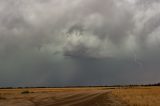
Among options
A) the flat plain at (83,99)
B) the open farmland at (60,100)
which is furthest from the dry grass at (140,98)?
the open farmland at (60,100)

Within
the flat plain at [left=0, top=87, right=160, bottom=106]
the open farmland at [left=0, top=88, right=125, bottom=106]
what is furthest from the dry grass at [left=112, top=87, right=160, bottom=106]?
the open farmland at [left=0, top=88, right=125, bottom=106]

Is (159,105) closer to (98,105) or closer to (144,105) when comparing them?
(144,105)

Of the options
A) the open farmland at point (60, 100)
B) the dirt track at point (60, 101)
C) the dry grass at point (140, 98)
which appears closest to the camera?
the dry grass at point (140, 98)

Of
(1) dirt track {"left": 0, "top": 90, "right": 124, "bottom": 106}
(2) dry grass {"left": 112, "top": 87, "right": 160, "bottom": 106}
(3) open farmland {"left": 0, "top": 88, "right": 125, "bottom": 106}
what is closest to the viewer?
(2) dry grass {"left": 112, "top": 87, "right": 160, "bottom": 106}

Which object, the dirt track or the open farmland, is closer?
the dirt track

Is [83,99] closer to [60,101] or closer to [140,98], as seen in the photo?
[60,101]

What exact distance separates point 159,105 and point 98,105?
20.0 feet

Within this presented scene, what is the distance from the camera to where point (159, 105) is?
3089cm

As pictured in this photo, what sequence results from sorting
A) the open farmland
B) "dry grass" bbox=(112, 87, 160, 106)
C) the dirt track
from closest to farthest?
"dry grass" bbox=(112, 87, 160, 106), the dirt track, the open farmland

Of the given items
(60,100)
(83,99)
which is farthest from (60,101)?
(83,99)

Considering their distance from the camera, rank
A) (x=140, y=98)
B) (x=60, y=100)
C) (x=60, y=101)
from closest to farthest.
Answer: (x=60, y=101), (x=60, y=100), (x=140, y=98)

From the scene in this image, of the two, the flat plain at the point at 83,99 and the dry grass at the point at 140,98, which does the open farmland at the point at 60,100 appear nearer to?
the flat plain at the point at 83,99

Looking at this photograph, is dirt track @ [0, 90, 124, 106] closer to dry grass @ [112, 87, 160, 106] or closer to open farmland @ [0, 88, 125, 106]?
open farmland @ [0, 88, 125, 106]

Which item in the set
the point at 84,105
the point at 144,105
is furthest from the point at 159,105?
the point at 84,105
